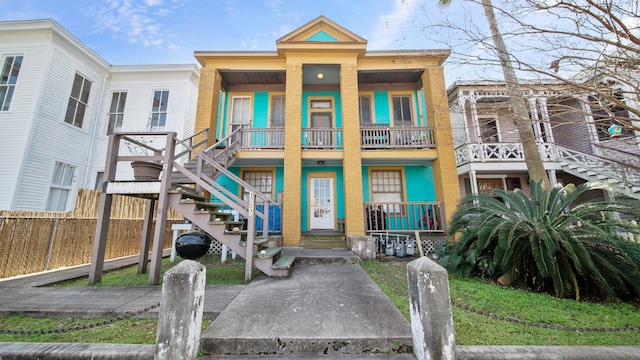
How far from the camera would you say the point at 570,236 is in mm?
4094

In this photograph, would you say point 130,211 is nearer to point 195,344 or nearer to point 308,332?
point 195,344

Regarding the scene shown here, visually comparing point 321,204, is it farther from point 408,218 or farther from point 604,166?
point 604,166

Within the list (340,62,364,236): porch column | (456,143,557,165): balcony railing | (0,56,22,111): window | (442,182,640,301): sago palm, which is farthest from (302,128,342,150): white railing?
(0,56,22,111): window

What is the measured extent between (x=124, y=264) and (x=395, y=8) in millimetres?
9499

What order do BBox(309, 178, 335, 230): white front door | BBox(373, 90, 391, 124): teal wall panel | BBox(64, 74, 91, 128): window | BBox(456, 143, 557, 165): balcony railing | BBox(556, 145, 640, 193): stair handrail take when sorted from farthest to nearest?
BBox(373, 90, 391, 124): teal wall panel, BBox(456, 143, 557, 165): balcony railing, BBox(64, 74, 91, 128): window, BBox(309, 178, 335, 230): white front door, BBox(556, 145, 640, 193): stair handrail

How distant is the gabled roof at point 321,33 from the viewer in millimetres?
9062

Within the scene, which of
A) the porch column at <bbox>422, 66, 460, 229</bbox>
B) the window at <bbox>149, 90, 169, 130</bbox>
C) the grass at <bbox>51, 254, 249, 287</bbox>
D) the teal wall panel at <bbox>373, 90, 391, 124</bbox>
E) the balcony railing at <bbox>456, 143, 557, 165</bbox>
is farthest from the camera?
the window at <bbox>149, 90, 169, 130</bbox>

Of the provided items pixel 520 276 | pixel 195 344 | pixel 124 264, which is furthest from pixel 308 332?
pixel 124 264

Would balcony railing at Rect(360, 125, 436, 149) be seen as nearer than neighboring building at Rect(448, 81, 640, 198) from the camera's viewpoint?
Yes

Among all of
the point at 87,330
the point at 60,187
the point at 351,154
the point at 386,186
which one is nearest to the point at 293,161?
the point at 351,154

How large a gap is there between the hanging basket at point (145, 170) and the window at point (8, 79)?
9352 millimetres

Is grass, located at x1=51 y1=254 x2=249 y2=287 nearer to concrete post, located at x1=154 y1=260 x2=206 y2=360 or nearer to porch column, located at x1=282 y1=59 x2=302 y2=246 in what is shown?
porch column, located at x1=282 y1=59 x2=302 y2=246

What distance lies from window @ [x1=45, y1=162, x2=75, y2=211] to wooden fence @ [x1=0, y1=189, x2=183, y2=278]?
4.11 metres

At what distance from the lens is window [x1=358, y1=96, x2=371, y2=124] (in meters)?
10.5
